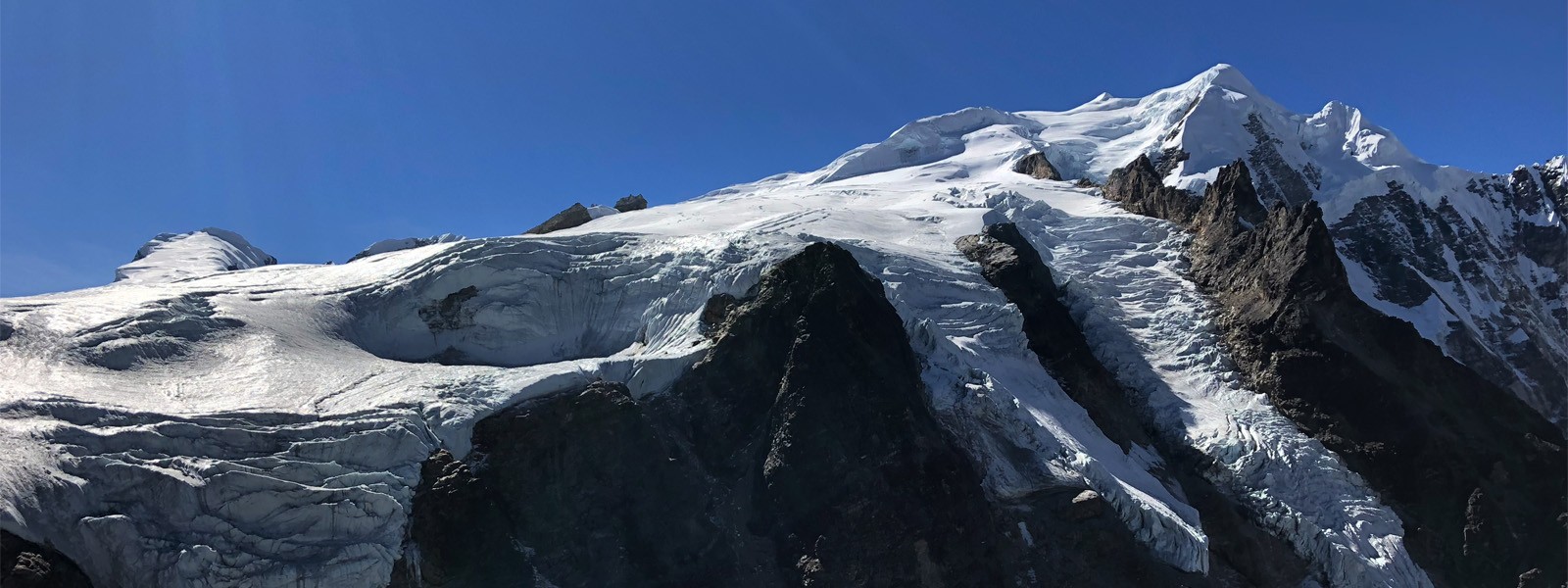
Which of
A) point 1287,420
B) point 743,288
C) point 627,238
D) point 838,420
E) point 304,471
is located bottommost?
point 1287,420

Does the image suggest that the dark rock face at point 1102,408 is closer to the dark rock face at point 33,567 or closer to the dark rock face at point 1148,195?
the dark rock face at point 1148,195

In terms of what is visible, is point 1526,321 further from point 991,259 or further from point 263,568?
point 263,568

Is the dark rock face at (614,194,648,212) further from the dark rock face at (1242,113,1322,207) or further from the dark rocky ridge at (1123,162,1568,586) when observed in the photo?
the dark rock face at (1242,113,1322,207)

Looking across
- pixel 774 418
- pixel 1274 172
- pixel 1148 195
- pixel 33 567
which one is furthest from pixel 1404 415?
pixel 1274 172

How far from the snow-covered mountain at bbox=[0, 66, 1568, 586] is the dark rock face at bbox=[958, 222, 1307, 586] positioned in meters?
0.11

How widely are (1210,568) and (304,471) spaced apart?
21458 mm

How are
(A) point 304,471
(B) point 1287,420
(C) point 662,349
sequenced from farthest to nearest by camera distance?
1. (B) point 1287,420
2. (C) point 662,349
3. (A) point 304,471

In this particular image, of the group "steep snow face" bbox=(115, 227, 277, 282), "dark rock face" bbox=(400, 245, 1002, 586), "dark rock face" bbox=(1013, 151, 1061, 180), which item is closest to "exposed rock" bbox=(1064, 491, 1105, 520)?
"dark rock face" bbox=(400, 245, 1002, 586)

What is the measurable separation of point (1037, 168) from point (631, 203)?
27.1 m

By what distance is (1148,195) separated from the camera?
47188 mm

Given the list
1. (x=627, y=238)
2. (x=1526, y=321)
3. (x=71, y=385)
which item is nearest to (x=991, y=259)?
(x=627, y=238)

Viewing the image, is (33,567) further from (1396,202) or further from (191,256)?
(1396,202)

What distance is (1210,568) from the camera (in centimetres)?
2625

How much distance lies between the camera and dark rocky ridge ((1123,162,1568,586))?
28062mm
